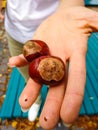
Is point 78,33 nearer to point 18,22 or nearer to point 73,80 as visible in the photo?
point 73,80

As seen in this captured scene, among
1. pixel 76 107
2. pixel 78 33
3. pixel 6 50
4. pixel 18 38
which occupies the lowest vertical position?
pixel 6 50

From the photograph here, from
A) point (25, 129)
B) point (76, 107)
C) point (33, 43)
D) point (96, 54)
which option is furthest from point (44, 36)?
point (96, 54)

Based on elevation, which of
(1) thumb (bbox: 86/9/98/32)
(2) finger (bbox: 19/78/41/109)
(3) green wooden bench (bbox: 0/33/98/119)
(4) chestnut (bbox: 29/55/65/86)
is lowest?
(3) green wooden bench (bbox: 0/33/98/119)

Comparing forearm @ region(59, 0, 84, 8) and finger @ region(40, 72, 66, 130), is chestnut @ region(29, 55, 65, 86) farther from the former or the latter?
forearm @ region(59, 0, 84, 8)

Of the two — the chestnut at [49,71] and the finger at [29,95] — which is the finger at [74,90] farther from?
the finger at [29,95]

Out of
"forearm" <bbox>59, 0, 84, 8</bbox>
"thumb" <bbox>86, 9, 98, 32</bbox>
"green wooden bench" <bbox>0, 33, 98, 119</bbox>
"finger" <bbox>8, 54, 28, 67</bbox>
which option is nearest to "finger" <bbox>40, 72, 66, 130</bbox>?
"finger" <bbox>8, 54, 28, 67</bbox>

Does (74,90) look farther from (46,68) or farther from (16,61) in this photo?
(16,61)

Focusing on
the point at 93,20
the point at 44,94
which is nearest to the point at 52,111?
the point at 93,20
